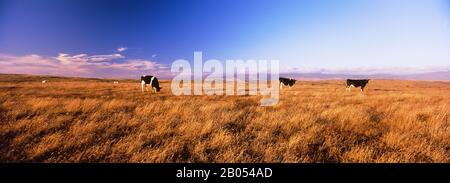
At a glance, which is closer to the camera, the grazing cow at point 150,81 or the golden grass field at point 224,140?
the golden grass field at point 224,140

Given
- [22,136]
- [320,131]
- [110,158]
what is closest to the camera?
[110,158]

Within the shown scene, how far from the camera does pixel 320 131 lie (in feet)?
23.4

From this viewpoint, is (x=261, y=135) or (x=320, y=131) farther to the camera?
(x=320, y=131)

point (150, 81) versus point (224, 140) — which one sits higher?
point (150, 81)

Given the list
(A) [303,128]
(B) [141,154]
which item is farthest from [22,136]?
(A) [303,128]

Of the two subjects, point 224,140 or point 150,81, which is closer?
point 224,140

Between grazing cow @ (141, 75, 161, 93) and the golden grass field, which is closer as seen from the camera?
the golden grass field

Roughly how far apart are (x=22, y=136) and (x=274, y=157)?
545cm

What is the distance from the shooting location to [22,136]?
20.5ft

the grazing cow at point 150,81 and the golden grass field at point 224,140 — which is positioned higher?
the grazing cow at point 150,81

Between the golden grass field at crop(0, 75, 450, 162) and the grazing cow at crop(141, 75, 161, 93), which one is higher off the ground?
the grazing cow at crop(141, 75, 161, 93)
